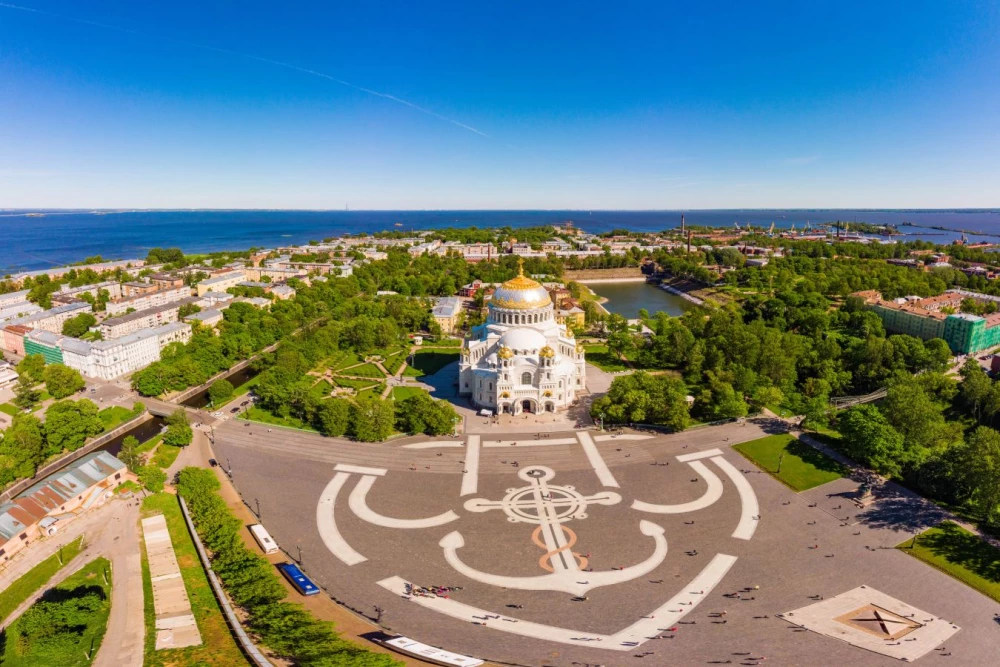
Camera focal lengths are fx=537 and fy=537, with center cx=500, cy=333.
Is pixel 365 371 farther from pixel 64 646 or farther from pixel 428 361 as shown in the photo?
pixel 64 646

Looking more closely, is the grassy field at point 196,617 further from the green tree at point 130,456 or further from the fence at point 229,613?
the green tree at point 130,456

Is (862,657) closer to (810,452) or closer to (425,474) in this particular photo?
(810,452)

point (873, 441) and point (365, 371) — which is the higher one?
point (873, 441)

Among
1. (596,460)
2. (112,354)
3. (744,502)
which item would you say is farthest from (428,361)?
(744,502)

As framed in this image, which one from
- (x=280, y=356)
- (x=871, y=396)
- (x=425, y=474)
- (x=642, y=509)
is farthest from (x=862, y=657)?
(x=280, y=356)

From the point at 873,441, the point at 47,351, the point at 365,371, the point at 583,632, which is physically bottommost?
the point at 583,632

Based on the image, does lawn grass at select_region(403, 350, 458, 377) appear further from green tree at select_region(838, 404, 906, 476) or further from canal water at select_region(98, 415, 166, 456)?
green tree at select_region(838, 404, 906, 476)
